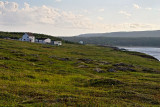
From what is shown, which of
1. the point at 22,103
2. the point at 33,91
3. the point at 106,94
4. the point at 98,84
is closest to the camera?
the point at 22,103

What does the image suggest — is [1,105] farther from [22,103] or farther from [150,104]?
[150,104]

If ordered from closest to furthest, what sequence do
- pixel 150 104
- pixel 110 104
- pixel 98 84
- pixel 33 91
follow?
pixel 110 104
pixel 150 104
pixel 33 91
pixel 98 84

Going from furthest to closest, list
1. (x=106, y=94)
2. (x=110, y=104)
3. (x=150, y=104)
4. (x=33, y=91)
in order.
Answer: (x=106, y=94)
(x=33, y=91)
(x=150, y=104)
(x=110, y=104)

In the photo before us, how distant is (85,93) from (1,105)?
10.0m

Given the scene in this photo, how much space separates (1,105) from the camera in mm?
15172

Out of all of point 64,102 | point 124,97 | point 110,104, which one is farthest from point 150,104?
point 64,102

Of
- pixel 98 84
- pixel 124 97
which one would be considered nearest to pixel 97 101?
pixel 124 97

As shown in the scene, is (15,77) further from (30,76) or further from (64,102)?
(64,102)

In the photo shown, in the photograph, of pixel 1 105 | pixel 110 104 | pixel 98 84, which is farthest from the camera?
pixel 98 84

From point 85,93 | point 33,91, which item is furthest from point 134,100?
point 33,91

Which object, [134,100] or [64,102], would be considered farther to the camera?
[134,100]

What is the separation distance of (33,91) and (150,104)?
1233 centimetres

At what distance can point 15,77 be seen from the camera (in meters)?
29.1

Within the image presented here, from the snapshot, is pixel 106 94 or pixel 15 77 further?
pixel 15 77
